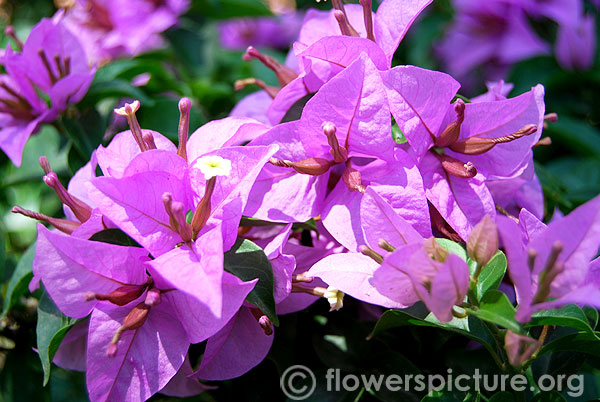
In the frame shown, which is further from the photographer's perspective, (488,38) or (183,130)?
(488,38)

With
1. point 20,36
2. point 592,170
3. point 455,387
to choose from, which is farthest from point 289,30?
point 455,387

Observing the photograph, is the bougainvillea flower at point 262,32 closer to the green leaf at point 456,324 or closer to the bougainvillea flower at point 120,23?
the bougainvillea flower at point 120,23

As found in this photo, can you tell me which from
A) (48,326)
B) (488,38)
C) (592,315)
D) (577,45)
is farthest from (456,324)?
(488,38)

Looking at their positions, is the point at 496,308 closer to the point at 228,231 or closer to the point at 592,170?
the point at 228,231

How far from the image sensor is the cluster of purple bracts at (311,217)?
0.49 meters

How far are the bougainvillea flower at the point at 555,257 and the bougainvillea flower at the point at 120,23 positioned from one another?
91cm

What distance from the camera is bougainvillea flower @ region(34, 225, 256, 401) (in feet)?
1.78

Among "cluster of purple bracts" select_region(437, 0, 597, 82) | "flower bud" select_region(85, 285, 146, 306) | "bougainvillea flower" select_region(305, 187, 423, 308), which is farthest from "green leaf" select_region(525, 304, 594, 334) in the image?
"cluster of purple bracts" select_region(437, 0, 597, 82)

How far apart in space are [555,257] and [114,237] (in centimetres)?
41

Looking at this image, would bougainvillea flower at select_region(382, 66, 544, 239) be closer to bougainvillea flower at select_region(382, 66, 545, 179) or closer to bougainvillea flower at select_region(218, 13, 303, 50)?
bougainvillea flower at select_region(382, 66, 545, 179)

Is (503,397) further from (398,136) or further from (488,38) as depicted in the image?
(488,38)

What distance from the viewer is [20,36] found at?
112 centimetres

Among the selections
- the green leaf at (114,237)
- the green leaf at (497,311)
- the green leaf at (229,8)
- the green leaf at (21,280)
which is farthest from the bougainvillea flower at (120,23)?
the green leaf at (497,311)

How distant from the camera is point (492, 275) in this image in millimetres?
536
